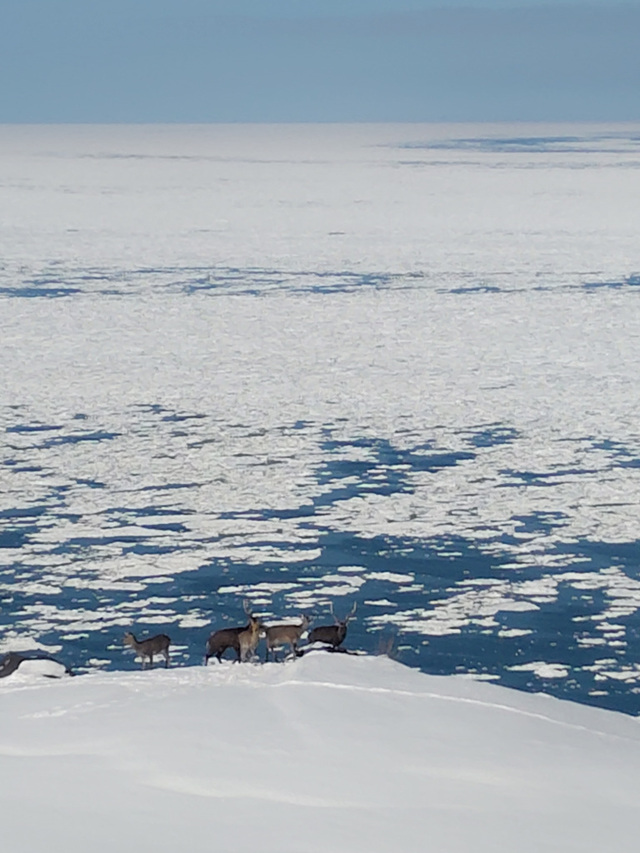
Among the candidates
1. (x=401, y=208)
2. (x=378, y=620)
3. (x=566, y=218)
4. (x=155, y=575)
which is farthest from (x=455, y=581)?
(x=401, y=208)

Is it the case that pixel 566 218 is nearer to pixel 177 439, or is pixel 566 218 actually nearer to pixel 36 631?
pixel 177 439

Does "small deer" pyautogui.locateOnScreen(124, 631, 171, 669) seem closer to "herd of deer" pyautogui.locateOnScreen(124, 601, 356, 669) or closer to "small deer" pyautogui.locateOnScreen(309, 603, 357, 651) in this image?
"herd of deer" pyautogui.locateOnScreen(124, 601, 356, 669)

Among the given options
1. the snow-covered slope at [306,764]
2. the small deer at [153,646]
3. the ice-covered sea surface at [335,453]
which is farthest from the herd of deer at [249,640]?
the snow-covered slope at [306,764]

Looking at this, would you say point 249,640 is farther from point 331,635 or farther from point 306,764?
point 306,764

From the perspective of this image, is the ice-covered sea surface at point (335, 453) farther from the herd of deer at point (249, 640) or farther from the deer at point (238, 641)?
the deer at point (238, 641)

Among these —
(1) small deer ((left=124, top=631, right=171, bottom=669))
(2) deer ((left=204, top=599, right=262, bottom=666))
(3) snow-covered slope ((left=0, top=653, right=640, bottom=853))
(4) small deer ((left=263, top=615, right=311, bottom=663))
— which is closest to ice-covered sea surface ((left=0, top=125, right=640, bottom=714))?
(1) small deer ((left=124, top=631, right=171, bottom=669))

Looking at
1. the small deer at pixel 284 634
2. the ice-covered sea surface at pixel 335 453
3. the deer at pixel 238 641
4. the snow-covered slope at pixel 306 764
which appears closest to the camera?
the snow-covered slope at pixel 306 764

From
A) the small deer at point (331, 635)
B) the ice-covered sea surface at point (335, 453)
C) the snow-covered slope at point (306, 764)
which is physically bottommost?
the snow-covered slope at point (306, 764)

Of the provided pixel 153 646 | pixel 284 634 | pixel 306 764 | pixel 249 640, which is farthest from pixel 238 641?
pixel 306 764
